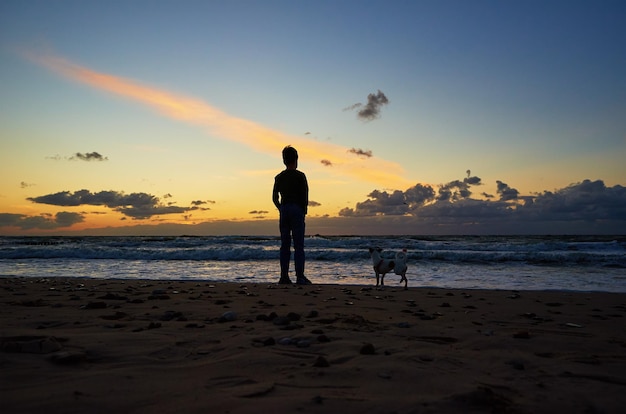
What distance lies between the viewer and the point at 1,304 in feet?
16.6

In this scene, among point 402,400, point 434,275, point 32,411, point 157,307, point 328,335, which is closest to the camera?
point 32,411

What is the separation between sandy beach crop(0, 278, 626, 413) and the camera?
193 centimetres

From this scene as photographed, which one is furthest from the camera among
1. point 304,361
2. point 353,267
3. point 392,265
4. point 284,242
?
point 353,267

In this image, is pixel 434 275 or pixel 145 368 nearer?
pixel 145 368

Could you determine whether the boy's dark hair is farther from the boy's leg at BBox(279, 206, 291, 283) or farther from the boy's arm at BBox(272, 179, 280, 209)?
the boy's leg at BBox(279, 206, 291, 283)

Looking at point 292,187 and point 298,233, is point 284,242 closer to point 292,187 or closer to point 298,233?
point 298,233

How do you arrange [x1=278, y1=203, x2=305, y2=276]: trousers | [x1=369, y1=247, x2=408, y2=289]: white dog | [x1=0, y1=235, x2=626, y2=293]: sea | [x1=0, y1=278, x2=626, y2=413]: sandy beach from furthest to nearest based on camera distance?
[x1=0, y1=235, x2=626, y2=293]: sea < [x1=278, y1=203, x2=305, y2=276]: trousers < [x1=369, y1=247, x2=408, y2=289]: white dog < [x1=0, y1=278, x2=626, y2=413]: sandy beach

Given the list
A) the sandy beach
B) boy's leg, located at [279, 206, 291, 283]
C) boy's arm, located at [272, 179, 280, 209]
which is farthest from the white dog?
the sandy beach

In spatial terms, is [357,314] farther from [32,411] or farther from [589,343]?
[32,411]

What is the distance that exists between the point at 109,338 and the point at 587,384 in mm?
3182

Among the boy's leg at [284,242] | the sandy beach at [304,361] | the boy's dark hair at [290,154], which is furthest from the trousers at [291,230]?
the sandy beach at [304,361]

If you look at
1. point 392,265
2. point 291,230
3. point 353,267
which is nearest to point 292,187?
point 291,230

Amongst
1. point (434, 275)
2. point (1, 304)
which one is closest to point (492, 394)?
point (1, 304)

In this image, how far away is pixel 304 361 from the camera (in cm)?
264
